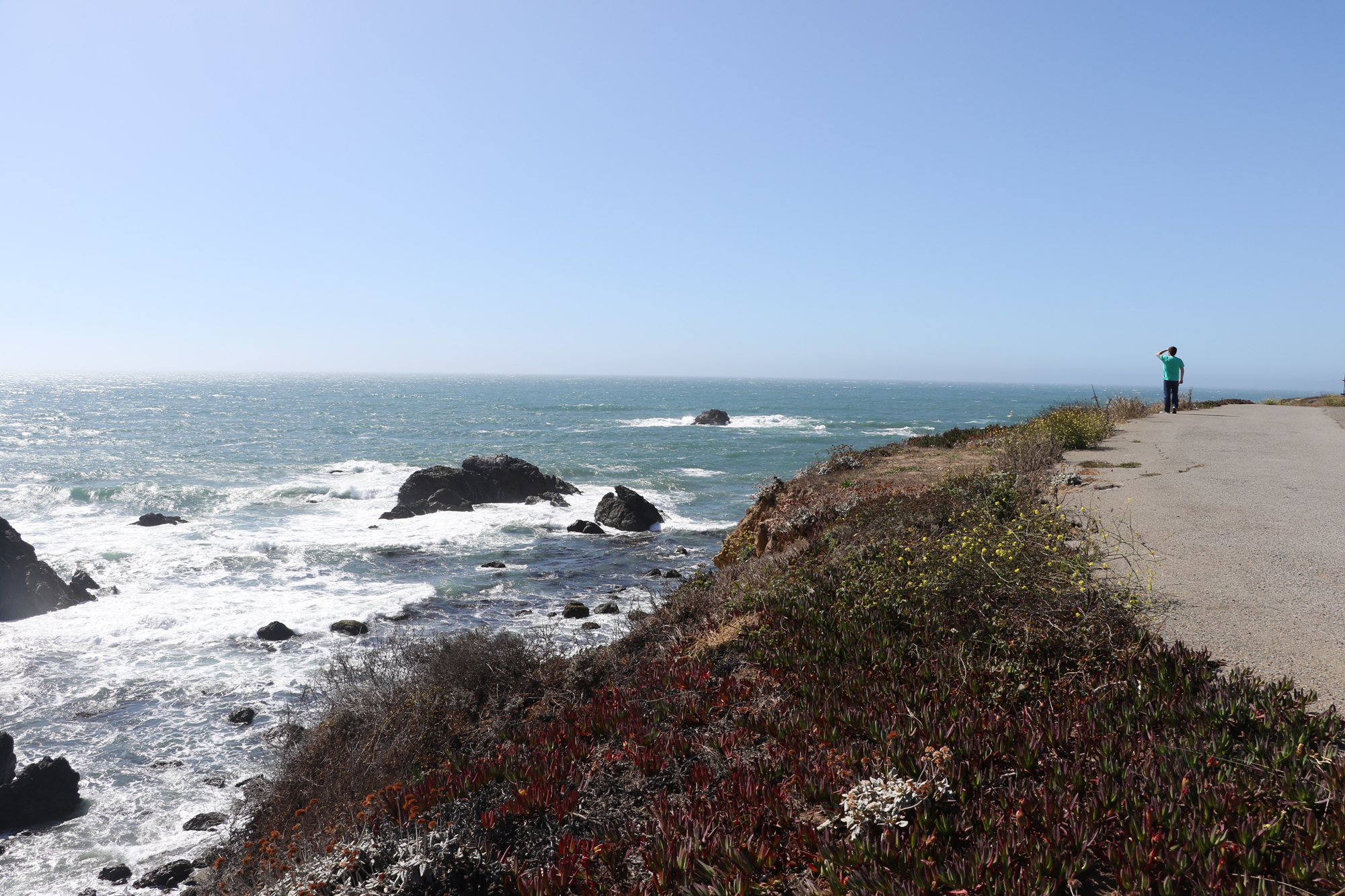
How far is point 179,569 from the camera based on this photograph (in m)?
18.9

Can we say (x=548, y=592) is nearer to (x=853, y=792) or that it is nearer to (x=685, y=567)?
(x=685, y=567)

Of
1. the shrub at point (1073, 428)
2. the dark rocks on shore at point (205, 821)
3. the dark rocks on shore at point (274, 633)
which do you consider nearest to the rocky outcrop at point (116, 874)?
the dark rocks on shore at point (205, 821)

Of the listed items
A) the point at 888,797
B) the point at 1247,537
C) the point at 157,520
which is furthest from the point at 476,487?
the point at 888,797

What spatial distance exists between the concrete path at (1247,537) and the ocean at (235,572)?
26.3 ft

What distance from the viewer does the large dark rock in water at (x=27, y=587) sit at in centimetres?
1570

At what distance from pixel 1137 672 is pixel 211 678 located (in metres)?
13.8

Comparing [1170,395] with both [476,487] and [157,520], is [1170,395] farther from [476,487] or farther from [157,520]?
[157,520]

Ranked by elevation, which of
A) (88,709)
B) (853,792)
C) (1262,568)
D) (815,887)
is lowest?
(88,709)

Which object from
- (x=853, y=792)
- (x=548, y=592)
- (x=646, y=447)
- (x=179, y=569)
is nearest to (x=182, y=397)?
(x=646, y=447)

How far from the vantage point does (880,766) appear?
11.6 feet

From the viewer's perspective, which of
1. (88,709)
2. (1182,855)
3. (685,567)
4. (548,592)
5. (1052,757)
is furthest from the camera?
(685,567)

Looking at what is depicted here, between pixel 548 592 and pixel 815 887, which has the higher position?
pixel 815 887

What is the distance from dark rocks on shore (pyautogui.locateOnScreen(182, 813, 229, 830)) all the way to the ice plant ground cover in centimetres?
261

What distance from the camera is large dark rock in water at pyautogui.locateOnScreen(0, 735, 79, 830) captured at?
27.8ft
